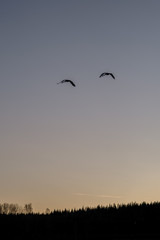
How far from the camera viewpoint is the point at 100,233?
58688mm

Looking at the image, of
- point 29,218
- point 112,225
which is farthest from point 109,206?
point 29,218

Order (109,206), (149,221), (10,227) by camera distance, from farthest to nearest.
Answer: (109,206) → (149,221) → (10,227)

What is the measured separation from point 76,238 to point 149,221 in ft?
56.3

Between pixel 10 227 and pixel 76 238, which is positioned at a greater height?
pixel 10 227

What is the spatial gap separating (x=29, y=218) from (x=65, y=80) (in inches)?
1668

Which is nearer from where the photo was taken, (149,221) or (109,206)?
(149,221)

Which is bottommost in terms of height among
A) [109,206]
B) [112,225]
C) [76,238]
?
[76,238]

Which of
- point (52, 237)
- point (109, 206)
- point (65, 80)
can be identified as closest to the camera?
point (65, 80)

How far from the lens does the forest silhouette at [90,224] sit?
5653cm

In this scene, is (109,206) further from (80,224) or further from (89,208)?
(80,224)

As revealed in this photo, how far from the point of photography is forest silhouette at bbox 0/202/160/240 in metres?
56.5

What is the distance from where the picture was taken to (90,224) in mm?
61125

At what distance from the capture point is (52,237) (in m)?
54.2

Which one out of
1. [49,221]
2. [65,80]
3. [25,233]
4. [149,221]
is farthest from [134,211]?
[65,80]
